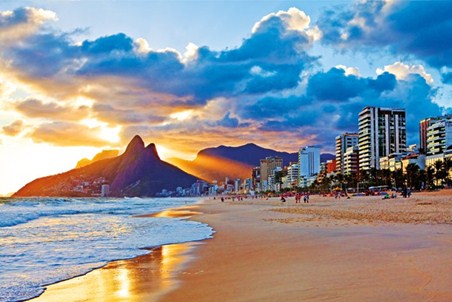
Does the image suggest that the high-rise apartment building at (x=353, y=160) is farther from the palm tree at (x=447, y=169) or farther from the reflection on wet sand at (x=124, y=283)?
the reflection on wet sand at (x=124, y=283)

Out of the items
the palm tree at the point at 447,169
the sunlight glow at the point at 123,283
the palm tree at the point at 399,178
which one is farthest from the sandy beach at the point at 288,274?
the palm tree at the point at 399,178

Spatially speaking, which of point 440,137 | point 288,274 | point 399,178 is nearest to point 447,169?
point 399,178

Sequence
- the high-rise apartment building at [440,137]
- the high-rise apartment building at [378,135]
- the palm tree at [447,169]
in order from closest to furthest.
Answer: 1. the palm tree at [447,169]
2. the high-rise apartment building at [440,137]
3. the high-rise apartment building at [378,135]

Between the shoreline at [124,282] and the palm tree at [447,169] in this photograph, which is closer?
the shoreline at [124,282]

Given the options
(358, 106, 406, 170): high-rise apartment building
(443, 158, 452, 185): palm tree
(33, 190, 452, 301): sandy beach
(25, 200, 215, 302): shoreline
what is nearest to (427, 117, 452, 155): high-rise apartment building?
(443, 158, 452, 185): palm tree

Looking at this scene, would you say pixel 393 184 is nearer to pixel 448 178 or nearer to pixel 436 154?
pixel 436 154

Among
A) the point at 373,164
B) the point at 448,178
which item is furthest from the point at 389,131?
the point at 448,178
